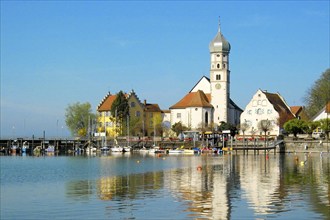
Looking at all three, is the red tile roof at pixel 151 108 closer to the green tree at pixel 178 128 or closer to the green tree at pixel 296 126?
the green tree at pixel 178 128

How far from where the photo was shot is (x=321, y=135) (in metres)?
98.8

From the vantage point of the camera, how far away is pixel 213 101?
4722 inches

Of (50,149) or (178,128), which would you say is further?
(178,128)

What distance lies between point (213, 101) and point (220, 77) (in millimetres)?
4916

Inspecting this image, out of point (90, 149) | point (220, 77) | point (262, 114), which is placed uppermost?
point (220, 77)

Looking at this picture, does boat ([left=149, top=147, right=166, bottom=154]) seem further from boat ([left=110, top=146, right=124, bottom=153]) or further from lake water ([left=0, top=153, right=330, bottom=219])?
lake water ([left=0, top=153, right=330, bottom=219])

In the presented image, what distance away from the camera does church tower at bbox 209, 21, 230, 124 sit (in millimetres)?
118812

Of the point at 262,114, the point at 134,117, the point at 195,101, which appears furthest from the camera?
the point at 134,117

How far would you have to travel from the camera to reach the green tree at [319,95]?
332ft

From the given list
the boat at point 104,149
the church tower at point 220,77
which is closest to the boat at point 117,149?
the boat at point 104,149

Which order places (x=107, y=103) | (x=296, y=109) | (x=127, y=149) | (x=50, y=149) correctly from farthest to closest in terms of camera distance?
(x=107, y=103) < (x=296, y=109) < (x=50, y=149) < (x=127, y=149)

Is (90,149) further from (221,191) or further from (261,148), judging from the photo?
(221,191)

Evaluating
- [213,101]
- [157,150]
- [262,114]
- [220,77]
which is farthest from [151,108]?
[157,150]

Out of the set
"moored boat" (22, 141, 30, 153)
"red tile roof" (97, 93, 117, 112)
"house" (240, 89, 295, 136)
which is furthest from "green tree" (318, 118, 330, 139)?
"moored boat" (22, 141, 30, 153)
